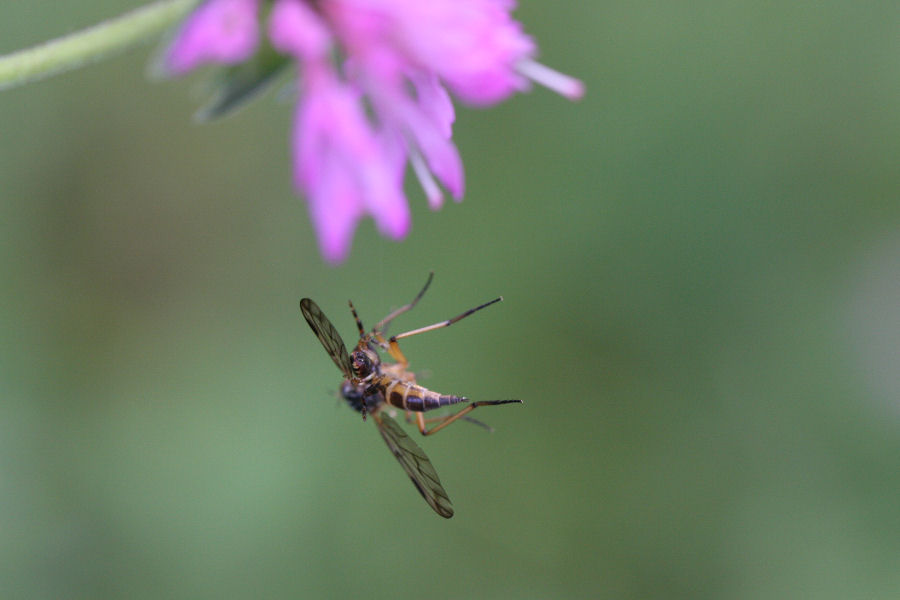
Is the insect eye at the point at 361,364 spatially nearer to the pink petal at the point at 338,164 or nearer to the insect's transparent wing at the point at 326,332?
the insect's transparent wing at the point at 326,332

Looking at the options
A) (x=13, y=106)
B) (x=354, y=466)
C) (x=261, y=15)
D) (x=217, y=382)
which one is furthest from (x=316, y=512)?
(x=261, y=15)

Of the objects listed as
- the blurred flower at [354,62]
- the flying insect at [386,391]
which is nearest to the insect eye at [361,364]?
the flying insect at [386,391]

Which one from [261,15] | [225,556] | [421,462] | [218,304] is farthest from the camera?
[218,304]

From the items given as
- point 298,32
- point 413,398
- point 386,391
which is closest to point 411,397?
point 413,398

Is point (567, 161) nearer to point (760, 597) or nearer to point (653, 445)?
point (653, 445)

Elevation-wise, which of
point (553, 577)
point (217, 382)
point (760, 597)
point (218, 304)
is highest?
point (218, 304)
